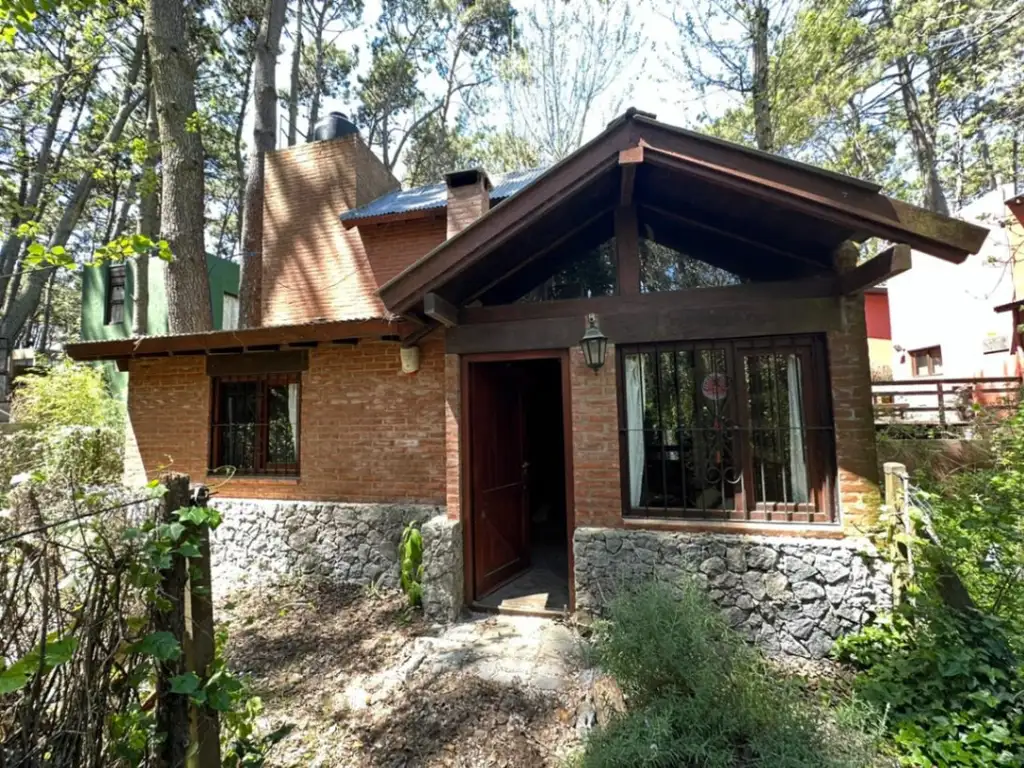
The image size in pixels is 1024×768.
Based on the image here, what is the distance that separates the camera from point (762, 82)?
10430 mm

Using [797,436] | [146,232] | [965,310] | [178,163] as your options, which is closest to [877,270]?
[797,436]

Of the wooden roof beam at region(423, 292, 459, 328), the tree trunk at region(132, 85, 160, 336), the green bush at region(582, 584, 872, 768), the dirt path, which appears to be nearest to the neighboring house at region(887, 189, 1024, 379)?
the green bush at region(582, 584, 872, 768)

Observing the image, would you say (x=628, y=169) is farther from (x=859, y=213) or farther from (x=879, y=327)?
(x=879, y=327)

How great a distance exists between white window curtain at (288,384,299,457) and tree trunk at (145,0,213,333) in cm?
344

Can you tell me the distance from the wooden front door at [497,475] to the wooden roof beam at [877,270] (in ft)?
11.4

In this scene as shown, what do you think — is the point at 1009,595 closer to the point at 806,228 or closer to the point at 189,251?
the point at 806,228

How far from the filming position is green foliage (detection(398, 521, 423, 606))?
509 centimetres

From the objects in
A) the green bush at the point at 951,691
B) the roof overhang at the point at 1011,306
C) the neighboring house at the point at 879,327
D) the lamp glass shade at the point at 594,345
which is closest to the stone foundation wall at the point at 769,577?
the green bush at the point at 951,691

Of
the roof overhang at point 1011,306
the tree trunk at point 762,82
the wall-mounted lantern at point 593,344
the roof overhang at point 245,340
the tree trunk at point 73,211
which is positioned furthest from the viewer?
the tree trunk at point 73,211

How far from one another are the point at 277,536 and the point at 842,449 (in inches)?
257

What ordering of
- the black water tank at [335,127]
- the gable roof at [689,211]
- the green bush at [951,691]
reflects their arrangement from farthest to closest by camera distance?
the black water tank at [335,127] < the gable roof at [689,211] < the green bush at [951,691]

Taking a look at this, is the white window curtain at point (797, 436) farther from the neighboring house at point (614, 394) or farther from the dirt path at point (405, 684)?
the dirt path at point (405, 684)

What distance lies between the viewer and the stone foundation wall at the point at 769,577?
395 cm

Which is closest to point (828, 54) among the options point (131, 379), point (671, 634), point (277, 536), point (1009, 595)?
point (1009, 595)
